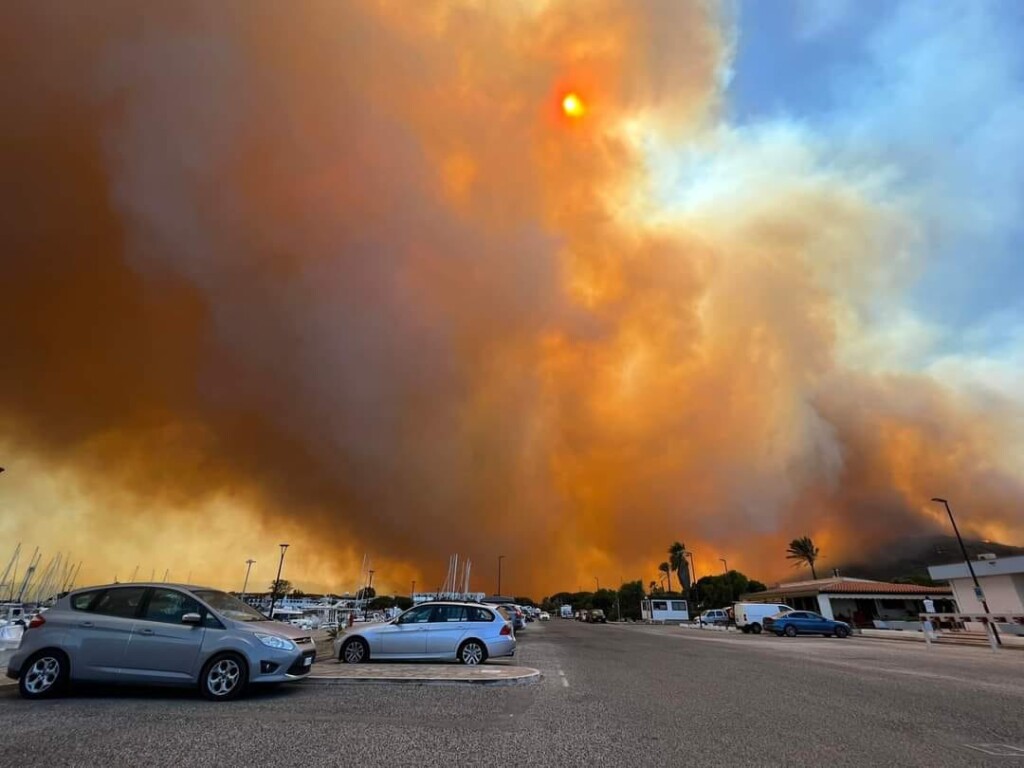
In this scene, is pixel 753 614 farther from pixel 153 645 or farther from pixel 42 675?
pixel 42 675

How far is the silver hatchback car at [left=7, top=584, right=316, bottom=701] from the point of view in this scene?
26.8 feet

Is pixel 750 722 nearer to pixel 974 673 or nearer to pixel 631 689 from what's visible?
pixel 631 689

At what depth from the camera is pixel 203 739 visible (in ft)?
19.1

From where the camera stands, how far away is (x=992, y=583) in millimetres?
35625

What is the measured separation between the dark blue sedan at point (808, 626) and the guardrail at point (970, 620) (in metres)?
4.61

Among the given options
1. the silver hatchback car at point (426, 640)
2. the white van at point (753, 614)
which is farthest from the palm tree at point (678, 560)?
the silver hatchback car at point (426, 640)

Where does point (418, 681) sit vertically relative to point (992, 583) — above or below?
below

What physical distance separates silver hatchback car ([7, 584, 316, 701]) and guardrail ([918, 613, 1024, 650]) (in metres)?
27.1

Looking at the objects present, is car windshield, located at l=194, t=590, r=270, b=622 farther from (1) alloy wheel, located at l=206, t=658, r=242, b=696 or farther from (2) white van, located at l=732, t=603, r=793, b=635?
(2) white van, located at l=732, t=603, r=793, b=635

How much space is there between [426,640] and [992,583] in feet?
137

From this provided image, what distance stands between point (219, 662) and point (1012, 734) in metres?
10.8

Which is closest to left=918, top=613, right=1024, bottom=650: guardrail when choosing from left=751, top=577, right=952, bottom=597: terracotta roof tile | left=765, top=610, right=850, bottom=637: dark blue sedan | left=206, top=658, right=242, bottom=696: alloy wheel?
left=765, top=610, right=850, bottom=637: dark blue sedan

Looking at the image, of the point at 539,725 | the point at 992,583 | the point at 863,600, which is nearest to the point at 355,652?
the point at 539,725

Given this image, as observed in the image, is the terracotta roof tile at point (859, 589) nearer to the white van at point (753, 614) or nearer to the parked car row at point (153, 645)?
the white van at point (753, 614)
